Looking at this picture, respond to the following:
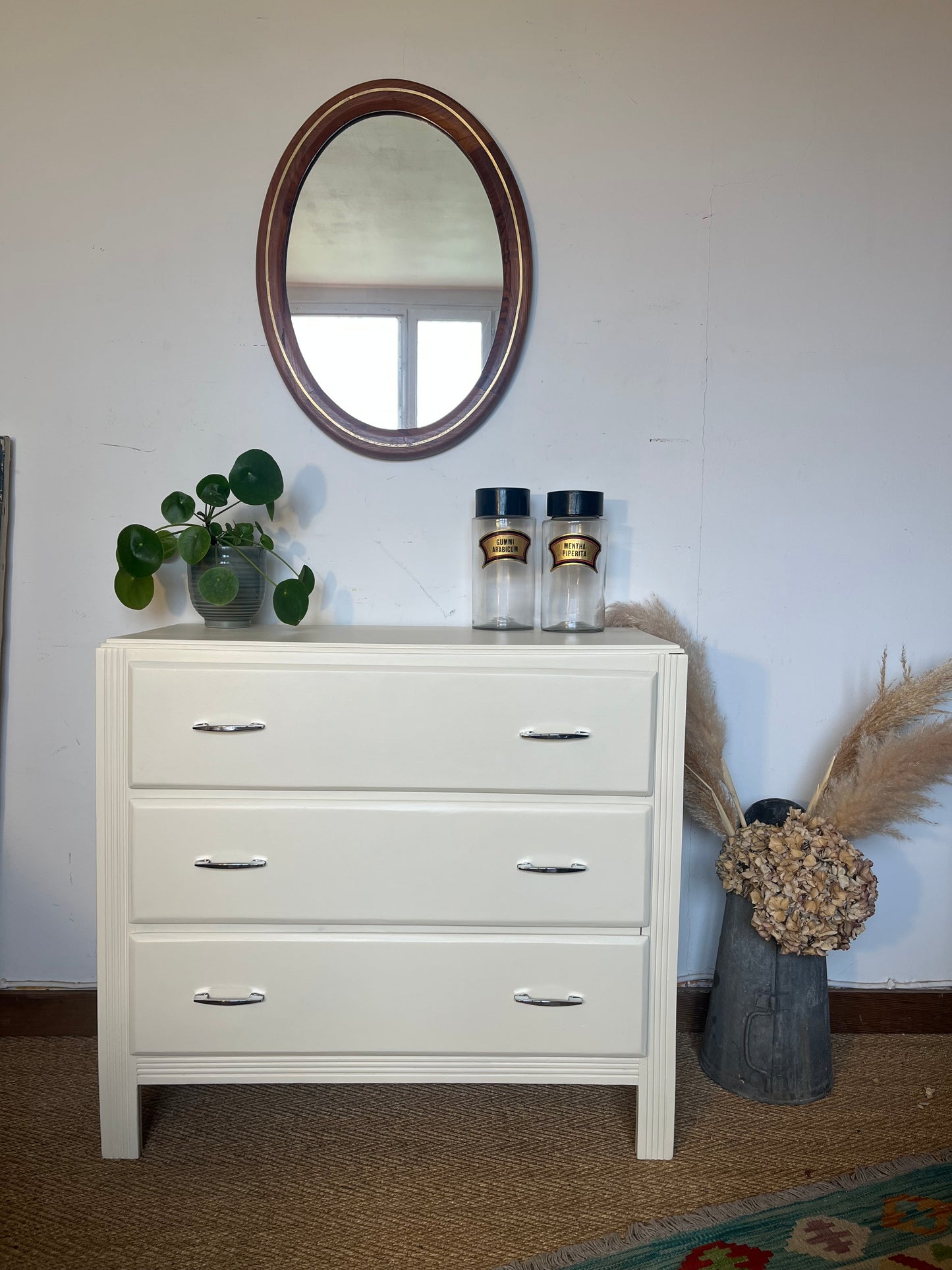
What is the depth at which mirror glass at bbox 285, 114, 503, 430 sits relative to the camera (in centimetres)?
159

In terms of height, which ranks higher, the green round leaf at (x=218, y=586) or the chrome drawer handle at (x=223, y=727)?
the green round leaf at (x=218, y=586)

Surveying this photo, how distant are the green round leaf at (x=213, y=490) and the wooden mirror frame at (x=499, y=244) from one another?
0.25m

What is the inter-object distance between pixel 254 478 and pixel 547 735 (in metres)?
0.68

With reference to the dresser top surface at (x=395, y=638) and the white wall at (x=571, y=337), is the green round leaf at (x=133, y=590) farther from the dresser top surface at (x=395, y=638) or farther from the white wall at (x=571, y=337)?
the white wall at (x=571, y=337)

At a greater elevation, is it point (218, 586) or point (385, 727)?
point (218, 586)

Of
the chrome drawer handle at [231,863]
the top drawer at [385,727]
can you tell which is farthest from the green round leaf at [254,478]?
the chrome drawer handle at [231,863]

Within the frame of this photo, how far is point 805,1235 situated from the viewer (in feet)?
3.84

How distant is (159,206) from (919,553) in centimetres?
168

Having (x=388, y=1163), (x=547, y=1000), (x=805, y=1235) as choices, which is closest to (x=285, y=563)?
(x=547, y=1000)

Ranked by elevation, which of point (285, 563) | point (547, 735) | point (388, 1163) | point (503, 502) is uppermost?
point (503, 502)

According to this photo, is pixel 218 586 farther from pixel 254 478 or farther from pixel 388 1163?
pixel 388 1163

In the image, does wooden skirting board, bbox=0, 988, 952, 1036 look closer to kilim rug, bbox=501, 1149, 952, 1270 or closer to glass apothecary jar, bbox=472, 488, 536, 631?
kilim rug, bbox=501, 1149, 952, 1270

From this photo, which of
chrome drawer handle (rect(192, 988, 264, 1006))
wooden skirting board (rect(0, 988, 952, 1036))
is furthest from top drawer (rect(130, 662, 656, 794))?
wooden skirting board (rect(0, 988, 952, 1036))

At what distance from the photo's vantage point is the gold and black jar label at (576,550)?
4.94 ft
